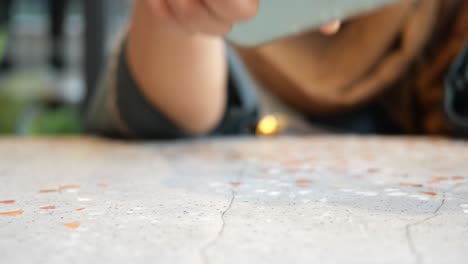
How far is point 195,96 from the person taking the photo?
714mm

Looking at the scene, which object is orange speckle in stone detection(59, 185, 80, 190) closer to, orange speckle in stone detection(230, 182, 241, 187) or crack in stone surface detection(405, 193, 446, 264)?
orange speckle in stone detection(230, 182, 241, 187)

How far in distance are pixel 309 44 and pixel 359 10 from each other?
1.71 feet

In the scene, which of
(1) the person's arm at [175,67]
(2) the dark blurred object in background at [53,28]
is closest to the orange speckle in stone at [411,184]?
(1) the person's arm at [175,67]

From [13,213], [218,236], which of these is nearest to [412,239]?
[218,236]

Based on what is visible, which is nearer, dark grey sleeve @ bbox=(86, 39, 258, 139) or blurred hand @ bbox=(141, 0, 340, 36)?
blurred hand @ bbox=(141, 0, 340, 36)

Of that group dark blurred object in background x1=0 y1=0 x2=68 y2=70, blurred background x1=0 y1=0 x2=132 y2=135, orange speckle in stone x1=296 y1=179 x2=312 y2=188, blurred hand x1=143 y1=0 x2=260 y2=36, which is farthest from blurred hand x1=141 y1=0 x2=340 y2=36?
→ dark blurred object in background x1=0 y1=0 x2=68 y2=70

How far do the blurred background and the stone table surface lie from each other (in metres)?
1.16

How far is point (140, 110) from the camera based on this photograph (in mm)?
719

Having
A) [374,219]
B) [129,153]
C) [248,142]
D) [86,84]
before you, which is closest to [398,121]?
[248,142]

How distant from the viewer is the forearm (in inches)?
26.9

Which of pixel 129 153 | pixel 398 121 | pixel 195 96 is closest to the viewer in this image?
pixel 129 153

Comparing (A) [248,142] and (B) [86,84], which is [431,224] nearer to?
(A) [248,142]

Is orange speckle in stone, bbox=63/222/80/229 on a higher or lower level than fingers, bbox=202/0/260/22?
lower

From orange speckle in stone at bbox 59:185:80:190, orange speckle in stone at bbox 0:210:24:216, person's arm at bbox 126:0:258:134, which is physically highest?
person's arm at bbox 126:0:258:134
